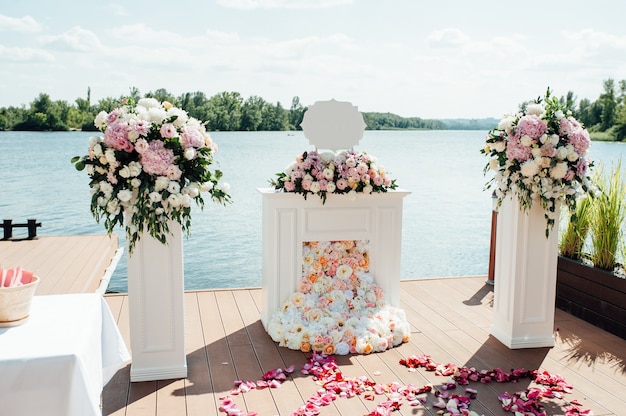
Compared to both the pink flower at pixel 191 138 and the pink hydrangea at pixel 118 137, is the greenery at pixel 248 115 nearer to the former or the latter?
the pink flower at pixel 191 138

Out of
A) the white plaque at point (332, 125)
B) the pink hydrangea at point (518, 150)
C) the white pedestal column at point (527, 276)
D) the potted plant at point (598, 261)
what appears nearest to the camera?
the pink hydrangea at point (518, 150)

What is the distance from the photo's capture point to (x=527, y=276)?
459 cm

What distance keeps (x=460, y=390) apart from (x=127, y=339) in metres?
Answer: 2.54

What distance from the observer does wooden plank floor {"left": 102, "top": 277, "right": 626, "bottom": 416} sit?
3684mm

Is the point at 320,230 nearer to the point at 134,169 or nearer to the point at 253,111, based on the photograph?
the point at 134,169

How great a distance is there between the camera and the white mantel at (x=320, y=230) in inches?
186

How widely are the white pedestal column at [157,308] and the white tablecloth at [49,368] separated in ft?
4.49

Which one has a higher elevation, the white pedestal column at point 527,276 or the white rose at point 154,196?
the white rose at point 154,196

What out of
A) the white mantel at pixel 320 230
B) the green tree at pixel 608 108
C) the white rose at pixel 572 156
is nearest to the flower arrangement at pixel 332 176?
the white mantel at pixel 320 230

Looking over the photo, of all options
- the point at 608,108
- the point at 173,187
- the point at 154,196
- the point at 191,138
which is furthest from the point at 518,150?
the point at 608,108

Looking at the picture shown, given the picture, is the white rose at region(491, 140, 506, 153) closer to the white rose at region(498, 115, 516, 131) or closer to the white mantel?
the white rose at region(498, 115, 516, 131)

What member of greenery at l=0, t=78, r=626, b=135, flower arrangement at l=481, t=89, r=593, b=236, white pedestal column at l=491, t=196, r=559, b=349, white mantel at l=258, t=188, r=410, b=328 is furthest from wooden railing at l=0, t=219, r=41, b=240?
flower arrangement at l=481, t=89, r=593, b=236

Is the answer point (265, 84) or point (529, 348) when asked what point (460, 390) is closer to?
point (529, 348)

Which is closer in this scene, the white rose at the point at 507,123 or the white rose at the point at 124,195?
the white rose at the point at 124,195
